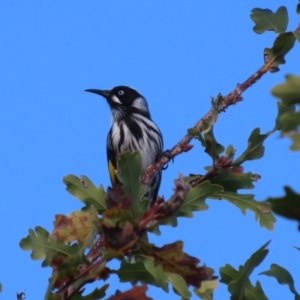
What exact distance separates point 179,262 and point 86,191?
2.24 feet

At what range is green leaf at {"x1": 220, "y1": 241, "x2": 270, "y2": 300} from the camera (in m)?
1.87

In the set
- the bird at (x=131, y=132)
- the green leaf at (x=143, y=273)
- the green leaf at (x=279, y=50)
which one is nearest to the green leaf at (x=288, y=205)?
the green leaf at (x=143, y=273)

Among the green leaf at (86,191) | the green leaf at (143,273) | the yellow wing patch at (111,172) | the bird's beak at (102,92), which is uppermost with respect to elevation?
the bird's beak at (102,92)

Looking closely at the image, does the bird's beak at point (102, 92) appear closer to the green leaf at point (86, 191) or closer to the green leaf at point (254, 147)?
the green leaf at point (254, 147)

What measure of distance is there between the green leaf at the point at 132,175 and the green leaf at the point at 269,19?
962 mm

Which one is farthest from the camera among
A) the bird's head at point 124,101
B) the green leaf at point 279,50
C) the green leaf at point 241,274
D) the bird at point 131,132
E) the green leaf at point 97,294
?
the bird's head at point 124,101

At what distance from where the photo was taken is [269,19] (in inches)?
106

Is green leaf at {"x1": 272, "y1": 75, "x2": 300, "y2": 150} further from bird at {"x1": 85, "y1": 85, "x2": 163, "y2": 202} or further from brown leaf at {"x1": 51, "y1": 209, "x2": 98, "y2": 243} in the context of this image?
bird at {"x1": 85, "y1": 85, "x2": 163, "y2": 202}

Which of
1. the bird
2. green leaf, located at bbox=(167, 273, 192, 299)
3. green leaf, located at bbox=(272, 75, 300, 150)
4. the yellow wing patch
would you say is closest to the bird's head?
the bird

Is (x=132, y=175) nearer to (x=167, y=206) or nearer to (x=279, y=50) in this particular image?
(x=167, y=206)

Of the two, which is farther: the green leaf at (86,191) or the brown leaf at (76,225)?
the green leaf at (86,191)

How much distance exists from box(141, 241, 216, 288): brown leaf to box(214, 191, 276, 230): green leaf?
108 cm

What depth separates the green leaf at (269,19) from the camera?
2.64m

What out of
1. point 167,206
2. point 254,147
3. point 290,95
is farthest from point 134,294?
point 254,147
